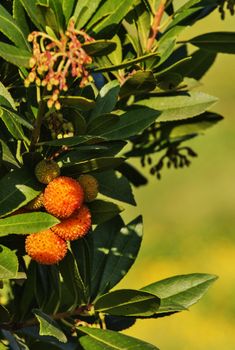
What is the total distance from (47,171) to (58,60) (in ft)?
0.55

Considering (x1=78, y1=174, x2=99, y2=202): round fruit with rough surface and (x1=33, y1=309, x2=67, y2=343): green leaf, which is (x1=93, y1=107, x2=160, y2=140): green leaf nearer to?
(x1=78, y1=174, x2=99, y2=202): round fruit with rough surface

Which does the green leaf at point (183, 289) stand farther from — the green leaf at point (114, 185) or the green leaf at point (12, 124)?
the green leaf at point (12, 124)

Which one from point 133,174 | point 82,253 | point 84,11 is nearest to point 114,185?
point 82,253

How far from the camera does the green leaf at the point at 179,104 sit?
1.51 meters

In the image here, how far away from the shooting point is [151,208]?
6707 mm

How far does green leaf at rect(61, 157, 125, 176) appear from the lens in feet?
4.18

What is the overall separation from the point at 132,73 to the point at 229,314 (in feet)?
13.9

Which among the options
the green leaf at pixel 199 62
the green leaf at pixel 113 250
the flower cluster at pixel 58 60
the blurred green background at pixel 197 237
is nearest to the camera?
the flower cluster at pixel 58 60

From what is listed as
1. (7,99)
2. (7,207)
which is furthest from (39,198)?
(7,99)

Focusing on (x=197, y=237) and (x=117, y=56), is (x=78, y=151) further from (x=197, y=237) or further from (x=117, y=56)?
(x=197, y=237)

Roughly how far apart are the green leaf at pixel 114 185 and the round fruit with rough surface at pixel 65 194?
200mm

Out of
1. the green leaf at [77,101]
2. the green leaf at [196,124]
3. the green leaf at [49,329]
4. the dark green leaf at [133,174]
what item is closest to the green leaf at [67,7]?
the green leaf at [77,101]

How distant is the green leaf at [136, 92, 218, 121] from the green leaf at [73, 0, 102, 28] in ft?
0.90

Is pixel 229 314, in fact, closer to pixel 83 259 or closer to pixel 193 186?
pixel 193 186
